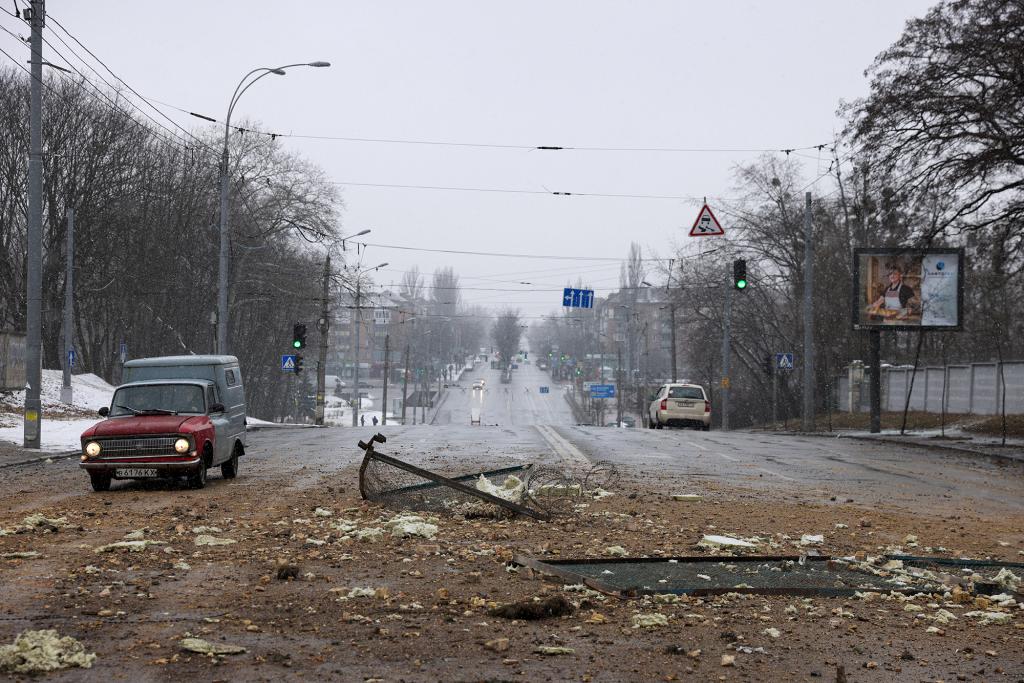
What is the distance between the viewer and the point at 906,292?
40.7 metres

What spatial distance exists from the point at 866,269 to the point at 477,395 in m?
88.5

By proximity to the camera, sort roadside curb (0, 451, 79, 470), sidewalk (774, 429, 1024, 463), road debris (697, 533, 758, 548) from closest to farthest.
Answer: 1. road debris (697, 533, 758, 548)
2. roadside curb (0, 451, 79, 470)
3. sidewalk (774, 429, 1024, 463)

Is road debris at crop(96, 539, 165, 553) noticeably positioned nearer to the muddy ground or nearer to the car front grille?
the muddy ground

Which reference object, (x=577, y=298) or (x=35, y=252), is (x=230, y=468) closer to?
(x=35, y=252)

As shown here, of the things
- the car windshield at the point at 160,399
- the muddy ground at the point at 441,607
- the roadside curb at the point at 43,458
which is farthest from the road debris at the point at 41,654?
the roadside curb at the point at 43,458

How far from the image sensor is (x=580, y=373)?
126312mm

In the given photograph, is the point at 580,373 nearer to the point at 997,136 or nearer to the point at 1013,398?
the point at 1013,398

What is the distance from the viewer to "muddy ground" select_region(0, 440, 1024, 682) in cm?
627

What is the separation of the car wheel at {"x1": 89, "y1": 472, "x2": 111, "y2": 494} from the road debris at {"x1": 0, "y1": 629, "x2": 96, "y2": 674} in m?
9.71

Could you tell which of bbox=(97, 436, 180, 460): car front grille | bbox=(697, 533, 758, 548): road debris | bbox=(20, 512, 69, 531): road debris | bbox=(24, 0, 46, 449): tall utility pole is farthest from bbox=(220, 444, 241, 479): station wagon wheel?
bbox=(697, 533, 758, 548): road debris

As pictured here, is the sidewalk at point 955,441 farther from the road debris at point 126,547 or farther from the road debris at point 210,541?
the road debris at point 126,547

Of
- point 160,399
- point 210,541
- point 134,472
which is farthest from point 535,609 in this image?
point 160,399

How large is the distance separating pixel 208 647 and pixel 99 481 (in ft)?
33.6

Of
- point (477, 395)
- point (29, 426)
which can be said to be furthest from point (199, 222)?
point (477, 395)
